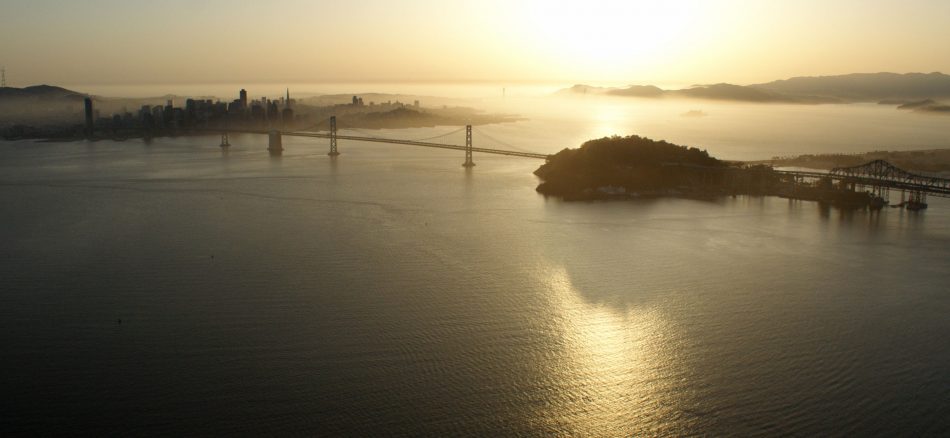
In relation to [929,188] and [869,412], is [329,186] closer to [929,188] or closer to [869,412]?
[929,188]

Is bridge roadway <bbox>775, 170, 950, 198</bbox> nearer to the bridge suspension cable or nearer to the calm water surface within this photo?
the calm water surface

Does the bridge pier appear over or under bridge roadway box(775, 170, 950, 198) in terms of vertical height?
over

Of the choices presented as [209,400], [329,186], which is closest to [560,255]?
[209,400]

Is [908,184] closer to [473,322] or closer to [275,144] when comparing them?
[473,322]

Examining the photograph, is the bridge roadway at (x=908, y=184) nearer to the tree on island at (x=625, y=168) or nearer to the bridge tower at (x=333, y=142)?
the tree on island at (x=625, y=168)

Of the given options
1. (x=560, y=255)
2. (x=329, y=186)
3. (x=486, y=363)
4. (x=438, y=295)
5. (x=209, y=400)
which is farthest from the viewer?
(x=329, y=186)

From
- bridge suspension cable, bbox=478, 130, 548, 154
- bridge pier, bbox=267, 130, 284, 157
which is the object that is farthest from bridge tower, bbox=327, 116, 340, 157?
bridge suspension cable, bbox=478, 130, 548, 154
